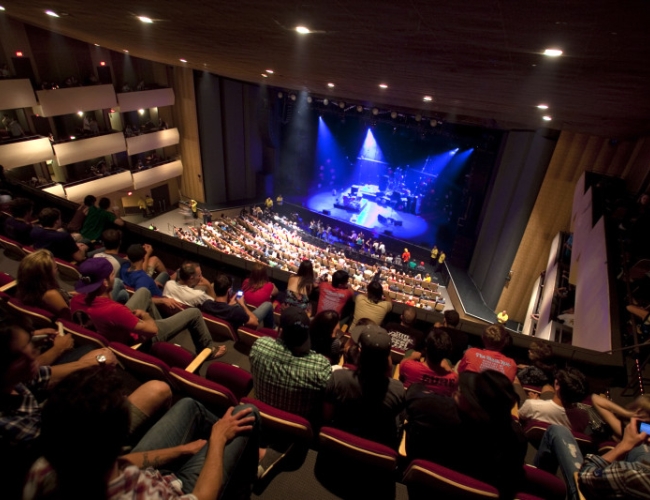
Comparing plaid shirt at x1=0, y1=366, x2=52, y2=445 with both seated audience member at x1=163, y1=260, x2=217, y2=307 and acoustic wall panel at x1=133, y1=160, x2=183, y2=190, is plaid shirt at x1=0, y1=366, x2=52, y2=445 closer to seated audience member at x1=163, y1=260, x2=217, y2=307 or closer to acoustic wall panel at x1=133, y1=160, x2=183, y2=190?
seated audience member at x1=163, y1=260, x2=217, y2=307

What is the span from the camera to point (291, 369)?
201cm

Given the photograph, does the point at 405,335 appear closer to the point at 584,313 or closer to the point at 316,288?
the point at 316,288

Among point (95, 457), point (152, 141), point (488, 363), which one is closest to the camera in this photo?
point (95, 457)

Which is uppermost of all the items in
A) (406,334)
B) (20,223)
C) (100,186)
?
(20,223)

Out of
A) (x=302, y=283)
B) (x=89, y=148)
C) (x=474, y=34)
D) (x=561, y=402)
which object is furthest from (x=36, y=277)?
(x=89, y=148)

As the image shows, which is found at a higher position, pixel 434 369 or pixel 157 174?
pixel 434 369

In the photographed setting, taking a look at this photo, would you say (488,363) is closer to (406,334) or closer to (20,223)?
(406,334)

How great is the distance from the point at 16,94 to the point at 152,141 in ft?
17.1

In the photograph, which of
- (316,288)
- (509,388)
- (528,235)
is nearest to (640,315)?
(509,388)

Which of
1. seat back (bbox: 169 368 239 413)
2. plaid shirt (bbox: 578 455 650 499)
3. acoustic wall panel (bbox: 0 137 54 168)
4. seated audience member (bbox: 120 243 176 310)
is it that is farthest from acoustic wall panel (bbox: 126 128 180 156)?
plaid shirt (bbox: 578 455 650 499)

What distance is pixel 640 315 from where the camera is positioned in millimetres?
3664

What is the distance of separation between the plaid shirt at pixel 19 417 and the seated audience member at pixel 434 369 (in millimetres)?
2167

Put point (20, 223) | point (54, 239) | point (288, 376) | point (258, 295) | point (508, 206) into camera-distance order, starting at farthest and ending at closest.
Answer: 1. point (508, 206)
2. point (20, 223)
3. point (54, 239)
4. point (258, 295)
5. point (288, 376)

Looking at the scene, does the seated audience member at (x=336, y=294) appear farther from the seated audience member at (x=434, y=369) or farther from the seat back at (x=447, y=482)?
the seat back at (x=447, y=482)
